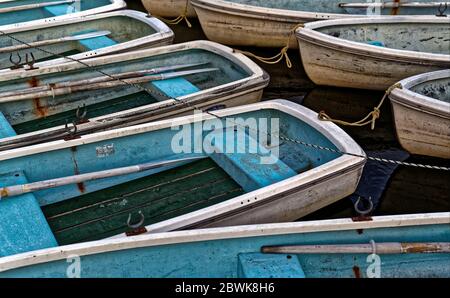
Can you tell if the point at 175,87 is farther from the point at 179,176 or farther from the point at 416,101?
the point at 416,101

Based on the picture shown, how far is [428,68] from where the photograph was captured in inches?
353

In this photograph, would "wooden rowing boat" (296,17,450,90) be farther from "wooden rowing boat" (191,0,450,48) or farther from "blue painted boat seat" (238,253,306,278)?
"blue painted boat seat" (238,253,306,278)

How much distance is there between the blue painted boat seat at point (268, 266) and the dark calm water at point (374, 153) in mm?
2049

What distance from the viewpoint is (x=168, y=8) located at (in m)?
13.5

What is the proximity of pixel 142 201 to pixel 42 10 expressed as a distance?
7061 millimetres

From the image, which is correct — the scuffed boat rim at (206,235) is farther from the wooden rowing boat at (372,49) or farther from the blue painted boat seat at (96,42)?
the blue painted boat seat at (96,42)

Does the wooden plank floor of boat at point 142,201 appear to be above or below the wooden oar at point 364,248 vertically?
below

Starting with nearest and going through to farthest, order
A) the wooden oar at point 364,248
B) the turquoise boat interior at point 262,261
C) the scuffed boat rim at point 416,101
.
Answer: the turquoise boat interior at point 262,261 < the wooden oar at point 364,248 < the scuffed boat rim at point 416,101

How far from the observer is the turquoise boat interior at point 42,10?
11.2 meters

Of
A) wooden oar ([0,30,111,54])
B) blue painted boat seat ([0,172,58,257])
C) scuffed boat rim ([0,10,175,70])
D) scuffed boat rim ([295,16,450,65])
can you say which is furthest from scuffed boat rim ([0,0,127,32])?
blue painted boat seat ([0,172,58,257])

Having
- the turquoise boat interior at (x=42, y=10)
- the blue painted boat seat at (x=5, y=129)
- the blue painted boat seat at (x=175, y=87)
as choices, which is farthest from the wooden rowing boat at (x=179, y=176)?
the turquoise boat interior at (x=42, y=10)

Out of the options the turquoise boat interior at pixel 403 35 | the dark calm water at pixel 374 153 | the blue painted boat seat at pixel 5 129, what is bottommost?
the dark calm water at pixel 374 153

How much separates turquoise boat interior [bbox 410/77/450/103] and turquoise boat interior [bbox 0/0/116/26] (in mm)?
7127

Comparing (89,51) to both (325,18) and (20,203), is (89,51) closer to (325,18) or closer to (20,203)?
(20,203)
